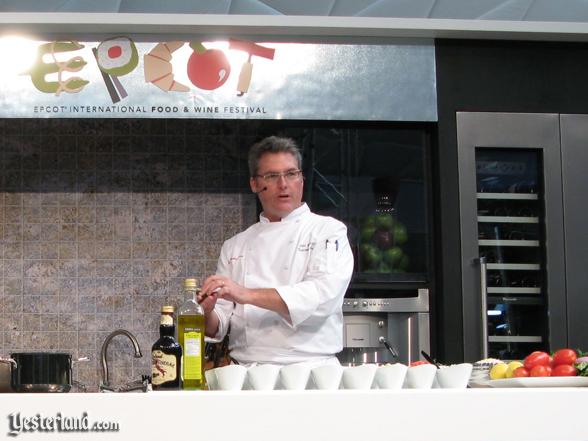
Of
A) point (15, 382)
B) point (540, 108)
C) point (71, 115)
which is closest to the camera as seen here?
point (15, 382)

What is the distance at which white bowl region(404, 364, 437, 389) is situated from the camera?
7.57 ft

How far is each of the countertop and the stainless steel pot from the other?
0.19 meters

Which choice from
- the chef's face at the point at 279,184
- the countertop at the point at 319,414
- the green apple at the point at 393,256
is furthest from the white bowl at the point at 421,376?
the green apple at the point at 393,256

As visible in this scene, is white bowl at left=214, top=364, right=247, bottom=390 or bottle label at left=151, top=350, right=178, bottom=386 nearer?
white bowl at left=214, top=364, right=247, bottom=390

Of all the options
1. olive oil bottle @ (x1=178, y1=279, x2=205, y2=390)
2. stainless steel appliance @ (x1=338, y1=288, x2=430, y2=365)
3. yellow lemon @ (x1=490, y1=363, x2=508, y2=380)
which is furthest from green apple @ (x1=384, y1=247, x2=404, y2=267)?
olive oil bottle @ (x1=178, y1=279, x2=205, y2=390)

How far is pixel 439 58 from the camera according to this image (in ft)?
14.1

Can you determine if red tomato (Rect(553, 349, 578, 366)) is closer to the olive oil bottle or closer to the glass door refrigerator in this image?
the olive oil bottle

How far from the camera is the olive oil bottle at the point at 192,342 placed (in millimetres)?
2502

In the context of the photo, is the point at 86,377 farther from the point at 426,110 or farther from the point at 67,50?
the point at 426,110

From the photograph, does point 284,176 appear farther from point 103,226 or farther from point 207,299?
point 103,226

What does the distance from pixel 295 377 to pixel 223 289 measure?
24.1 inches

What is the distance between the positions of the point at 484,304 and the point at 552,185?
0.59 m

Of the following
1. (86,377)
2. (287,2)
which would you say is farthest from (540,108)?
(86,377)

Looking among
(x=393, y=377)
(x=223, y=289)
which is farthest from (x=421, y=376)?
(x=223, y=289)
